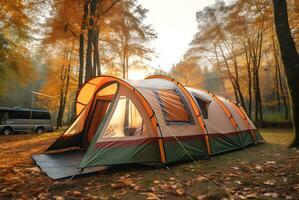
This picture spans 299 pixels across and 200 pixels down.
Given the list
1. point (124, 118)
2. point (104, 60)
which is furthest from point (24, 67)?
point (124, 118)

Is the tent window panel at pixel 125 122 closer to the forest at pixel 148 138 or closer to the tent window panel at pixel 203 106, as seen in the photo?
the forest at pixel 148 138

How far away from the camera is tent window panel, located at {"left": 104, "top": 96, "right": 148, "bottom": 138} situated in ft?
18.8

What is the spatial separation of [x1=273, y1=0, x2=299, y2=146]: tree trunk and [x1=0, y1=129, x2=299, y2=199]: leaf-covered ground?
2107 millimetres

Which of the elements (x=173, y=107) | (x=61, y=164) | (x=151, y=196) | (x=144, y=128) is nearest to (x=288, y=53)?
(x=173, y=107)

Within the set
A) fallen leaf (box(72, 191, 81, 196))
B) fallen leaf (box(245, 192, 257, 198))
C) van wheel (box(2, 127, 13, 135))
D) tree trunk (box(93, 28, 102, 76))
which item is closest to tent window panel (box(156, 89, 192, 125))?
fallen leaf (box(245, 192, 257, 198))

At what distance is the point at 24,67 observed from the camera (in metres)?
18.4

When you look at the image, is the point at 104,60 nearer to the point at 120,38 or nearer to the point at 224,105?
the point at 120,38

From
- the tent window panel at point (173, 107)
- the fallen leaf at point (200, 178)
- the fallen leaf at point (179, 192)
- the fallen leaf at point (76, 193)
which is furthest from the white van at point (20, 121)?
the fallen leaf at point (179, 192)

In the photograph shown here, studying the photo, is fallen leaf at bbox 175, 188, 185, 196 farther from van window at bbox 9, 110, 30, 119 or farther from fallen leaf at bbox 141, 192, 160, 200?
van window at bbox 9, 110, 30, 119

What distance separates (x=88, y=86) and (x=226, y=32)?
14.3m

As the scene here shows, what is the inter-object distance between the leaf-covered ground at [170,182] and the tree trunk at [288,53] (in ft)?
6.91

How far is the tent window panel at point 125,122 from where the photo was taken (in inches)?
226

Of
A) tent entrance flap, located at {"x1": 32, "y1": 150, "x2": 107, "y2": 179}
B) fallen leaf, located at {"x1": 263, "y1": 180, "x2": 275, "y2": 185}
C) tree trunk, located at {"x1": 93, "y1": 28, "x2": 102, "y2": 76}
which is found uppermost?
tree trunk, located at {"x1": 93, "y1": 28, "x2": 102, "y2": 76}

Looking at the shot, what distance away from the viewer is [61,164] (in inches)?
234
